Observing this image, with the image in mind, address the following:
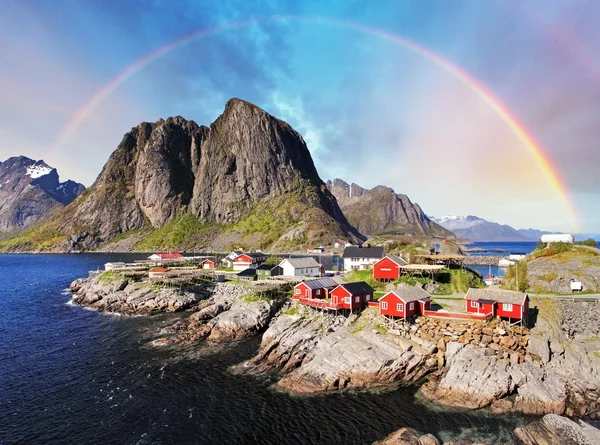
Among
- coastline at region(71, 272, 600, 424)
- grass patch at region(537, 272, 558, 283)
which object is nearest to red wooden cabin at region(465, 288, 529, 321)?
coastline at region(71, 272, 600, 424)

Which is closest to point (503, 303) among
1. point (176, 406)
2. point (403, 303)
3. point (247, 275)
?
point (403, 303)

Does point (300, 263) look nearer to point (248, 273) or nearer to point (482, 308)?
point (248, 273)

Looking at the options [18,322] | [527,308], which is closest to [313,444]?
[527,308]

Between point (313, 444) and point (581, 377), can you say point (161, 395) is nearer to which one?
point (313, 444)

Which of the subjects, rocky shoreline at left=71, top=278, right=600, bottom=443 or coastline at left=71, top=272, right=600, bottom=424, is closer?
coastline at left=71, top=272, right=600, bottom=424

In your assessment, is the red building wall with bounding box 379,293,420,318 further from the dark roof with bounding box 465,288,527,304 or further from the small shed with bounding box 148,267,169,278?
the small shed with bounding box 148,267,169,278

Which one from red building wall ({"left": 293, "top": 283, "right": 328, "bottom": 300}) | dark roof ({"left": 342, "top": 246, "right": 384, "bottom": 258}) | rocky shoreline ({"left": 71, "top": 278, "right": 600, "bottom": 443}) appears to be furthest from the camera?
dark roof ({"left": 342, "top": 246, "right": 384, "bottom": 258})
